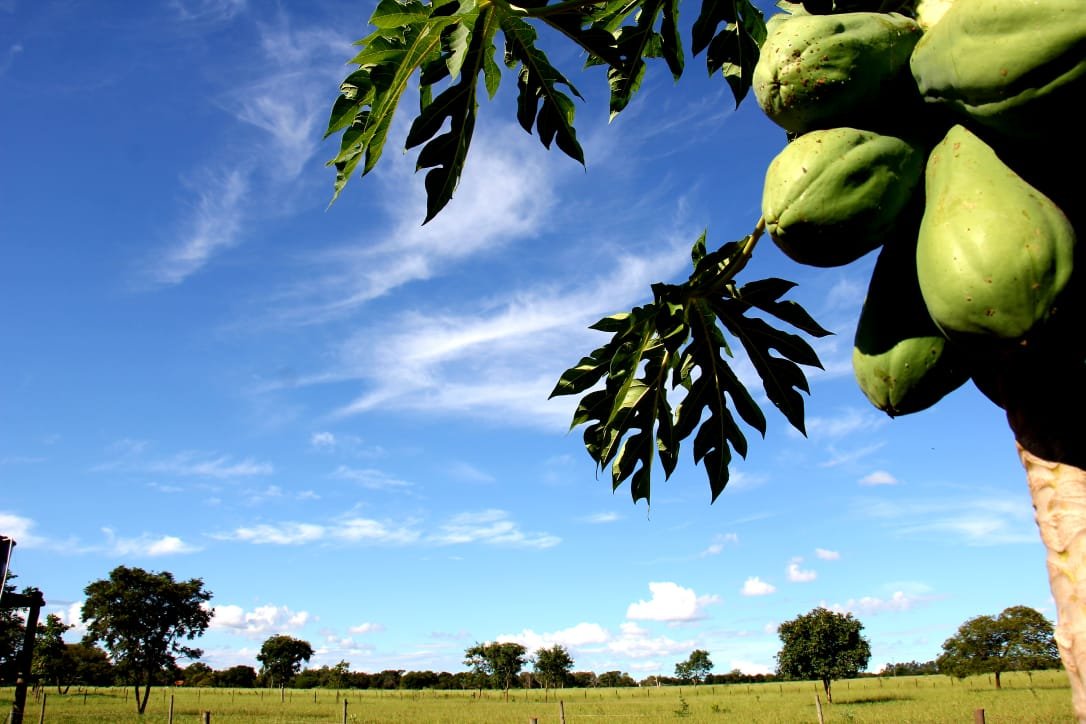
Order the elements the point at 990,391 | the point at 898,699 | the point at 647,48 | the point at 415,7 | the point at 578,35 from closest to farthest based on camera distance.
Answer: the point at 990,391
the point at 415,7
the point at 578,35
the point at 647,48
the point at 898,699

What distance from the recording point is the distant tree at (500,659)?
9231 cm

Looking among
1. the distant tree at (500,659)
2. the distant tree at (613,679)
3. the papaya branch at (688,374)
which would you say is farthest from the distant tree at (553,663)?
the papaya branch at (688,374)

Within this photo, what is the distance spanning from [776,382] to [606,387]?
66 cm

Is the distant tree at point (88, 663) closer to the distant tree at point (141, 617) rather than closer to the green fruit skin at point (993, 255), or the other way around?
the distant tree at point (141, 617)

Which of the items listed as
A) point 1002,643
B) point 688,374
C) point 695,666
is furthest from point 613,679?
point 688,374

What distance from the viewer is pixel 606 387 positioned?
9.86 ft

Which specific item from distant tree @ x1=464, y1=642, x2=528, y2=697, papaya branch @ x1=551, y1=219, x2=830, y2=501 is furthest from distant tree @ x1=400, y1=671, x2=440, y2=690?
papaya branch @ x1=551, y1=219, x2=830, y2=501

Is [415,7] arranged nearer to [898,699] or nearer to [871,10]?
[871,10]

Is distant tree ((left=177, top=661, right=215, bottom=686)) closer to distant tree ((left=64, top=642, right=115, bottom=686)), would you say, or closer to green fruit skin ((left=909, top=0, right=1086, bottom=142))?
distant tree ((left=64, top=642, right=115, bottom=686))

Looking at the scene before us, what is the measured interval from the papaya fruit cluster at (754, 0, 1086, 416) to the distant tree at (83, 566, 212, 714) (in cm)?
4610

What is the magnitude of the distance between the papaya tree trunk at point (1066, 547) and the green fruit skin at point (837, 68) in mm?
732

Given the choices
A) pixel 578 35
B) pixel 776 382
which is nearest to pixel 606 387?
pixel 776 382

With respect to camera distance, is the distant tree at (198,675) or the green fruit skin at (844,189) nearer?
the green fruit skin at (844,189)

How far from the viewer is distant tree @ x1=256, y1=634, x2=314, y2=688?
8838 centimetres
